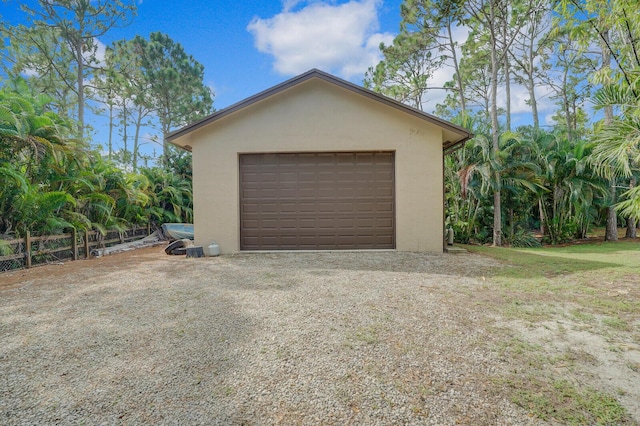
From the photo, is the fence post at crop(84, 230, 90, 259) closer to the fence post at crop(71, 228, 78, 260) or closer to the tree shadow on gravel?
the fence post at crop(71, 228, 78, 260)

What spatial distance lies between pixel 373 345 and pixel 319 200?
5690mm

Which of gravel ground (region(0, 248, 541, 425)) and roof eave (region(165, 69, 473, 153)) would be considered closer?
gravel ground (region(0, 248, 541, 425))

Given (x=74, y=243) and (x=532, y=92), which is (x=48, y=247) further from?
(x=532, y=92)

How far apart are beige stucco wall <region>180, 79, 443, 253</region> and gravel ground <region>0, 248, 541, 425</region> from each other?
3.11m

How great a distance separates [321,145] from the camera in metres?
8.12

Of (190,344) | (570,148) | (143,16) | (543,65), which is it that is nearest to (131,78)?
(143,16)

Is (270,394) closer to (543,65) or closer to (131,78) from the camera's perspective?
(131,78)

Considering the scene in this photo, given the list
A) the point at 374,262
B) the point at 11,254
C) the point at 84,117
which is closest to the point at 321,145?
the point at 374,262

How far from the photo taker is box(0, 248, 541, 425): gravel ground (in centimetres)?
192

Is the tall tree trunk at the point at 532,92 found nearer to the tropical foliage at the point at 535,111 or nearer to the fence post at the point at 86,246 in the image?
the tropical foliage at the point at 535,111

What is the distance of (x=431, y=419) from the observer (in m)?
1.81

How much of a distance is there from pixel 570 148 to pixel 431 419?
11731 mm

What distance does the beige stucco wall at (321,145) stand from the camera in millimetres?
8094

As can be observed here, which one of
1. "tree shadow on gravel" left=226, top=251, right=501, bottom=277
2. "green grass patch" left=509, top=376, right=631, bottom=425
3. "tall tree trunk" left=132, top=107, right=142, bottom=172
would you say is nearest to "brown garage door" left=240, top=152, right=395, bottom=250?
"tree shadow on gravel" left=226, top=251, right=501, bottom=277
